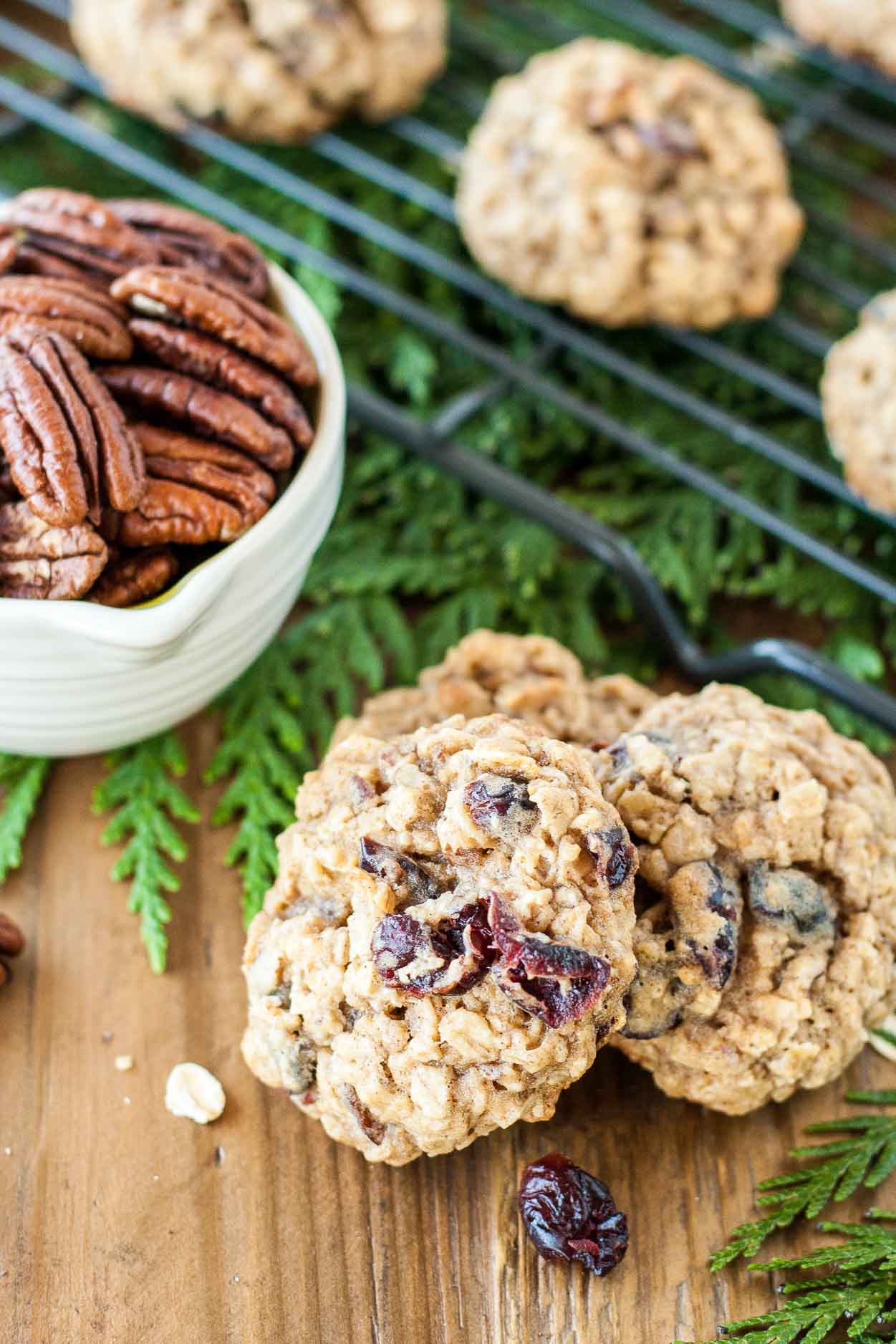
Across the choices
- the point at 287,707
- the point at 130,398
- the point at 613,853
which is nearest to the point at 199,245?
the point at 130,398

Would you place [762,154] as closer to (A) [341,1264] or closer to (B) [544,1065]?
(B) [544,1065]

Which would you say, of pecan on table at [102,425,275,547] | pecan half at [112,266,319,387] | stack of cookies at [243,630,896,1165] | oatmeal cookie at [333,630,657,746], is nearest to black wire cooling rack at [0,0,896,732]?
oatmeal cookie at [333,630,657,746]

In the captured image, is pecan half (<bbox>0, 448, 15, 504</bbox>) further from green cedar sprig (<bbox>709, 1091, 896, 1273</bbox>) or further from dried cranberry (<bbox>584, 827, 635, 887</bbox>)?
green cedar sprig (<bbox>709, 1091, 896, 1273</bbox>)

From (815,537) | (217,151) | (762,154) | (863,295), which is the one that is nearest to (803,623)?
(815,537)

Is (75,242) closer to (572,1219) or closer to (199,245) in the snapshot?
(199,245)

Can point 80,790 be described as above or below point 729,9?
below

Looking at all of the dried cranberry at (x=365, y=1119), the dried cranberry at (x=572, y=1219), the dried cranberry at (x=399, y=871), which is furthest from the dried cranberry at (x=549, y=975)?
the dried cranberry at (x=572, y=1219)

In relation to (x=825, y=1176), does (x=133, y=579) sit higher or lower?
higher
